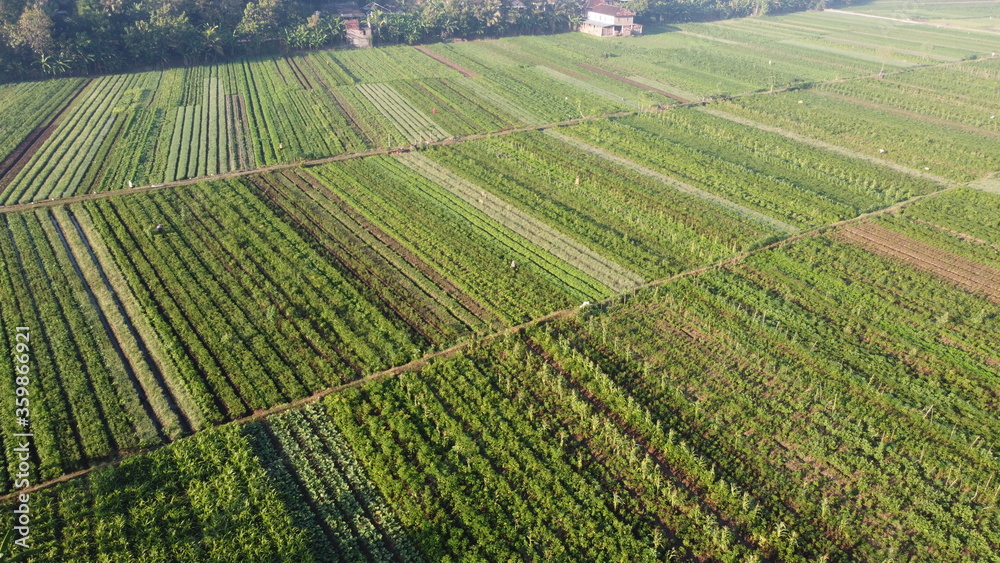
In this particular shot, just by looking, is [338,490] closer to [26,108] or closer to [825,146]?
[825,146]


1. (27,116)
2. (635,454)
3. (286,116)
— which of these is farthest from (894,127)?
(27,116)

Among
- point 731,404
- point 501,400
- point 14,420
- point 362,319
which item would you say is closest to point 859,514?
point 731,404

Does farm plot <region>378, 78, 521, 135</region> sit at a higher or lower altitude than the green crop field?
higher

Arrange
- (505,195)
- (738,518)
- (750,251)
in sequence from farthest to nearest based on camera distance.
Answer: (505,195)
(750,251)
(738,518)

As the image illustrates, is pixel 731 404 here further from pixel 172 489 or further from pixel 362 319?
pixel 172 489

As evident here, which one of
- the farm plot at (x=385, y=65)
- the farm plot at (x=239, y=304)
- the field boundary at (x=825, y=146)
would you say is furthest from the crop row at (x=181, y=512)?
the farm plot at (x=385, y=65)

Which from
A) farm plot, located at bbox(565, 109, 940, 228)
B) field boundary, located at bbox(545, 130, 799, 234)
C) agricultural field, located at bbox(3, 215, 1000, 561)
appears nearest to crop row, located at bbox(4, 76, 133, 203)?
agricultural field, located at bbox(3, 215, 1000, 561)

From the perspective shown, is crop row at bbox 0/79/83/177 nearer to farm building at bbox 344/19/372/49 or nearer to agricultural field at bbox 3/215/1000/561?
farm building at bbox 344/19/372/49
